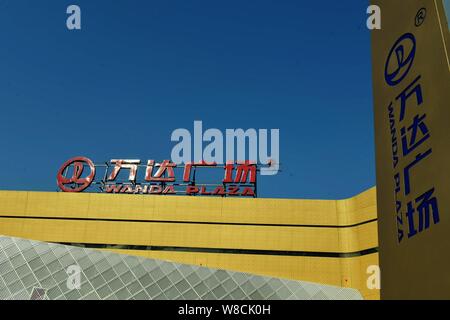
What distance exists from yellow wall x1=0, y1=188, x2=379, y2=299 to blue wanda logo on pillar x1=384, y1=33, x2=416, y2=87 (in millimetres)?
38895

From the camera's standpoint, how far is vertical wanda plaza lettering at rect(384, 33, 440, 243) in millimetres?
7117

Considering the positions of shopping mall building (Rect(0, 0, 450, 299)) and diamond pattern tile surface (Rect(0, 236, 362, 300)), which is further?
diamond pattern tile surface (Rect(0, 236, 362, 300))

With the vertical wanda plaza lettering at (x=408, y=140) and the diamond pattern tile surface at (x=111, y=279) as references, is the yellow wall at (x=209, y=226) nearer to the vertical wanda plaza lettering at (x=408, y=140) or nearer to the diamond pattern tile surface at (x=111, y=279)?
the diamond pattern tile surface at (x=111, y=279)

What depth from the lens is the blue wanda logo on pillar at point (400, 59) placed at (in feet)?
26.9

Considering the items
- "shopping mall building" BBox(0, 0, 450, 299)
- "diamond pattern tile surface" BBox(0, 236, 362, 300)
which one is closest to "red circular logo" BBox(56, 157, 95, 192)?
"shopping mall building" BBox(0, 0, 450, 299)

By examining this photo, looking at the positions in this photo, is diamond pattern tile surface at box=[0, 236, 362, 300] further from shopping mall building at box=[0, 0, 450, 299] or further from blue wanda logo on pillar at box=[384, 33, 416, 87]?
blue wanda logo on pillar at box=[384, 33, 416, 87]

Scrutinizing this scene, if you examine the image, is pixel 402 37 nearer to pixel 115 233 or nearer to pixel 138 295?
pixel 138 295

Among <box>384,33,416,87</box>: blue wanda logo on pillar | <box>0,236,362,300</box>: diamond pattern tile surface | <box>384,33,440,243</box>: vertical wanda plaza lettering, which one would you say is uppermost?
<box>384,33,416,87</box>: blue wanda logo on pillar

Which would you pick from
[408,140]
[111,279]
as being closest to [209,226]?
[111,279]

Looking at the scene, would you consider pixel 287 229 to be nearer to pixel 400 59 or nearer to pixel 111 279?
pixel 111 279

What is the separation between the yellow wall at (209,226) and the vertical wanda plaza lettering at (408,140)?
3932 cm

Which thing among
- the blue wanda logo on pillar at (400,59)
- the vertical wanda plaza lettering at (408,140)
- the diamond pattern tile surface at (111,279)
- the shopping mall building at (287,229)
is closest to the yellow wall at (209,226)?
the shopping mall building at (287,229)
